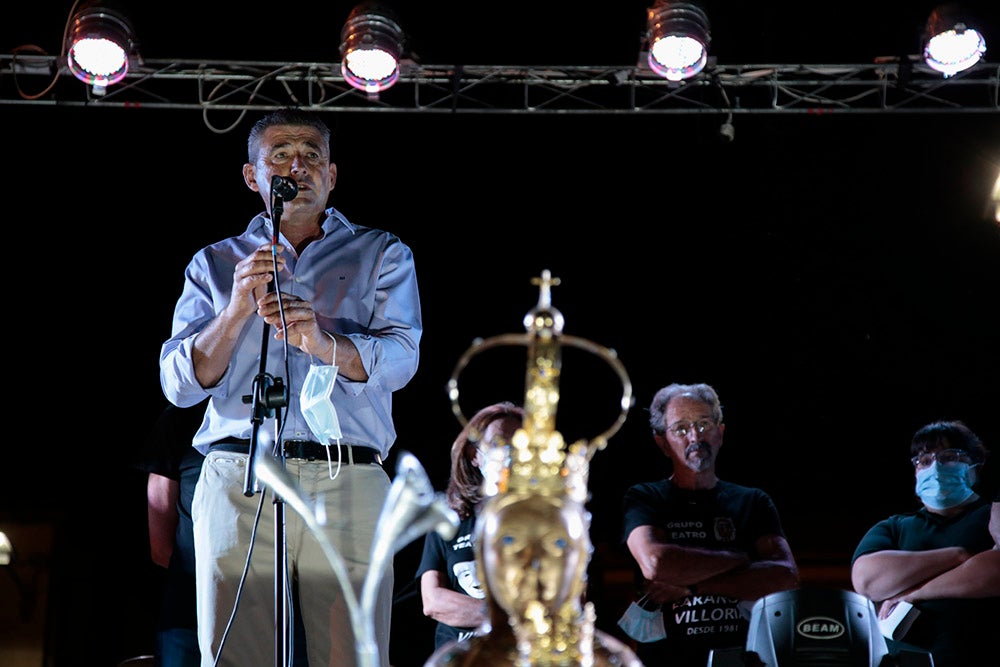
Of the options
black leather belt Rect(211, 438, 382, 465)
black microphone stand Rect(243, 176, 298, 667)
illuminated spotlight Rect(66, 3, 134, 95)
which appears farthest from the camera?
illuminated spotlight Rect(66, 3, 134, 95)

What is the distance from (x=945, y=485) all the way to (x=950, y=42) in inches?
→ 69.7

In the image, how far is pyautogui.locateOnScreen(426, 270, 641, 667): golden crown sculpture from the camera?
4.37ft

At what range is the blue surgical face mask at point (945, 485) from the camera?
4227 millimetres

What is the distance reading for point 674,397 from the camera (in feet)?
14.8

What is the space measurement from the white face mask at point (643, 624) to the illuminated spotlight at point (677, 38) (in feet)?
7.00

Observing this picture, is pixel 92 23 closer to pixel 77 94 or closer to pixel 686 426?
pixel 77 94

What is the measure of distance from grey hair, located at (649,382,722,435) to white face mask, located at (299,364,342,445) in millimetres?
1797

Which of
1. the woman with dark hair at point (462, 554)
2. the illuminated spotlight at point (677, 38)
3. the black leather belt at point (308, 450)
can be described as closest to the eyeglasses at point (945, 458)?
the woman with dark hair at point (462, 554)

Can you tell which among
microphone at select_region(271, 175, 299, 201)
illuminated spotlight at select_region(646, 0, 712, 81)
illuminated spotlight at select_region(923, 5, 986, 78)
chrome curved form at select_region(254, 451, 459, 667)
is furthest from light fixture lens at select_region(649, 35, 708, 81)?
chrome curved form at select_region(254, 451, 459, 667)

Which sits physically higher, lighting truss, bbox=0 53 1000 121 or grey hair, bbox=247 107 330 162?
lighting truss, bbox=0 53 1000 121

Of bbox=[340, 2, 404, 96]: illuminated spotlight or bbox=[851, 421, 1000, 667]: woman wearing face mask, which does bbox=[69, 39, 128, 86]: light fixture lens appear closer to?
bbox=[340, 2, 404, 96]: illuminated spotlight

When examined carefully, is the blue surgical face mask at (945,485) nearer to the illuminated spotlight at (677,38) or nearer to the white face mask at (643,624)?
the white face mask at (643,624)

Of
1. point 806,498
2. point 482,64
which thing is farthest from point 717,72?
point 806,498

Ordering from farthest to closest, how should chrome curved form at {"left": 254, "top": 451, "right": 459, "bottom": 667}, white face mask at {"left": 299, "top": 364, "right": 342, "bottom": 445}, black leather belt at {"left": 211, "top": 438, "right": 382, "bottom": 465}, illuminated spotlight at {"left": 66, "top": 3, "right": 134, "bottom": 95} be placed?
1. illuminated spotlight at {"left": 66, "top": 3, "right": 134, "bottom": 95}
2. black leather belt at {"left": 211, "top": 438, "right": 382, "bottom": 465}
3. white face mask at {"left": 299, "top": 364, "right": 342, "bottom": 445}
4. chrome curved form at {"left": 254, "top": 451, "right": 459, "bottom": 667}
